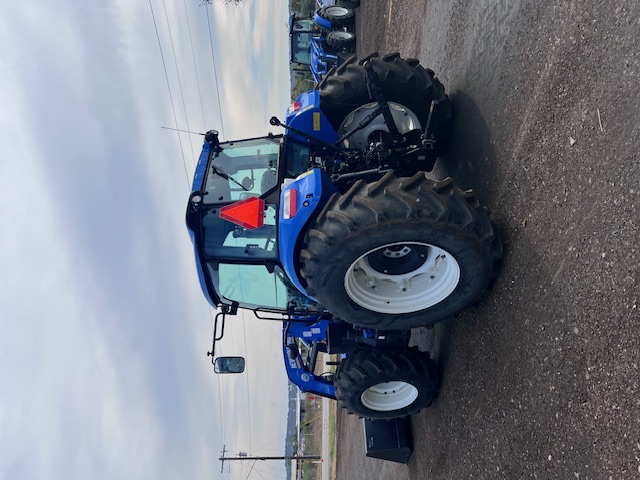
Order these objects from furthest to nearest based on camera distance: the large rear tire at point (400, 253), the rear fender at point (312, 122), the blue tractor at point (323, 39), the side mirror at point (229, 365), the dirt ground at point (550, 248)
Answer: the blue tractor at point (323, 39) → the side mirror at point (229, 365) → the rear fender at point (312, 122) → the large rear tire at point (400, 253) → the dirt ground at point (550, 248)

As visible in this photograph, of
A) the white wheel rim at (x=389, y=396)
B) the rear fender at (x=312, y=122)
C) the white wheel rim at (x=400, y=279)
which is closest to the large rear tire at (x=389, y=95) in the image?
the rear fender at (x=312, y=122)

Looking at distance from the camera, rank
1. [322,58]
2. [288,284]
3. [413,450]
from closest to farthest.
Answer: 1. [288,284]
2. [413,450]
3. [322,58]

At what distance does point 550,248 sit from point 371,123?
216 cm

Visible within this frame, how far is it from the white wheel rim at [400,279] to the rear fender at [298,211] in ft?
1.47

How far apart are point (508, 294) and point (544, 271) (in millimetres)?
409

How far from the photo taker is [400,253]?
3.78m

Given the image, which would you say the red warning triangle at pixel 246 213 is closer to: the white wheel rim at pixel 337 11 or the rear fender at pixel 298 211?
the rear fender at pixel 298 211

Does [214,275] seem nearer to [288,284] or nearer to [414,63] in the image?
[288,284]

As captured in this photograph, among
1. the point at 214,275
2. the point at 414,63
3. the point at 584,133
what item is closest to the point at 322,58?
the point at 414,63

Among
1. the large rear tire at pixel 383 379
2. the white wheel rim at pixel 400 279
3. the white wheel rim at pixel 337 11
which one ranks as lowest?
the large rear tire at pixel 383 379

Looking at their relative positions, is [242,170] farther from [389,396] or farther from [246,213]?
[389,396]

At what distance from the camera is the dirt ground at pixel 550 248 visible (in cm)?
256

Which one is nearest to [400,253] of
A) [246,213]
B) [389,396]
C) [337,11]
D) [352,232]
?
[352,232]

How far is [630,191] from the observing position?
8.28 ft
